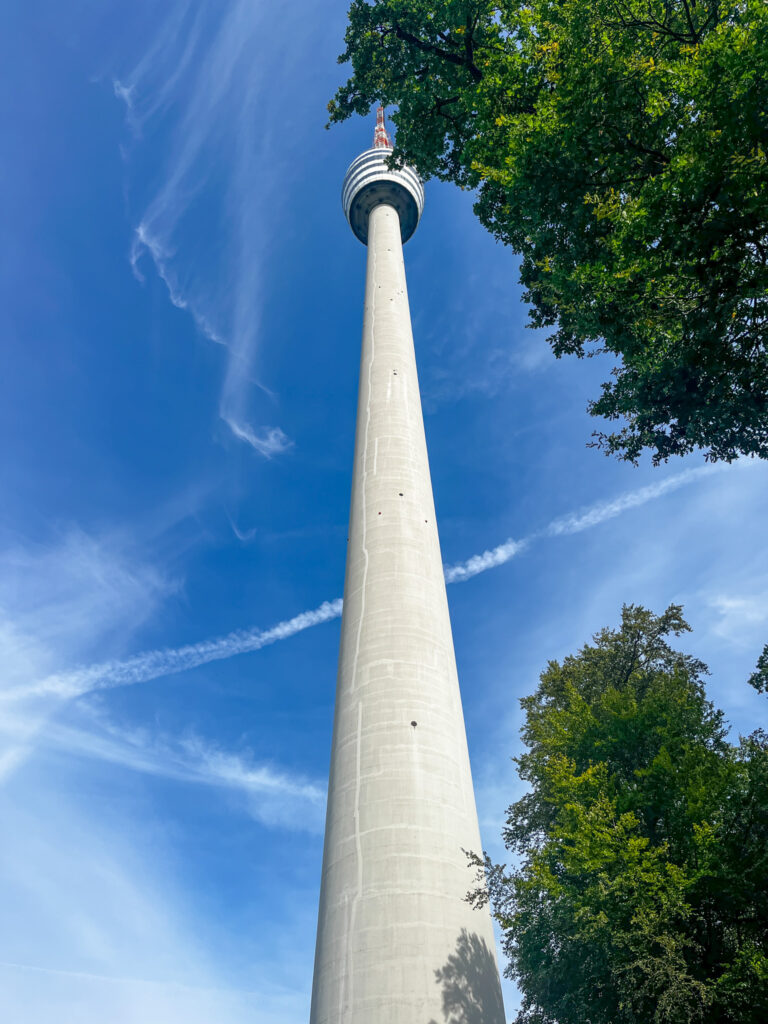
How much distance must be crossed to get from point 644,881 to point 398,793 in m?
7.47

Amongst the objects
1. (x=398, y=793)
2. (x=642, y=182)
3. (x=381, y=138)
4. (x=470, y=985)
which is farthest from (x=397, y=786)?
(x=381, y=138)

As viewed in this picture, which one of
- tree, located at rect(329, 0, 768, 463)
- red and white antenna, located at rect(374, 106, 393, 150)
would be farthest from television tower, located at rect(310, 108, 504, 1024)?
red and white antenna, located at rect(374, 106, 393, 150)

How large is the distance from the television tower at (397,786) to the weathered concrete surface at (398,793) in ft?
0.13

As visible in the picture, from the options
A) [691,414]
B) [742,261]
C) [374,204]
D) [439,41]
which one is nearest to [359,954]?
[691,414]

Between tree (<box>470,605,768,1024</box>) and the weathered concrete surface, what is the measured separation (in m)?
1.52

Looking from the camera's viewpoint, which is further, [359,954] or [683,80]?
[359,954]

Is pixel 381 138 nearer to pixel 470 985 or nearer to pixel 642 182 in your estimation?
pixel 642 182

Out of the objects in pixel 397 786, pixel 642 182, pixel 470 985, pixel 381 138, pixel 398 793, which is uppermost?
pixel 381 138

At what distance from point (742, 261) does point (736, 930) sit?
14398mm

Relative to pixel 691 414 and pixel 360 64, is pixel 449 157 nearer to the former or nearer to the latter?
pixel 360 64

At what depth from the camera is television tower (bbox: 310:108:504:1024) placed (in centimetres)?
1738

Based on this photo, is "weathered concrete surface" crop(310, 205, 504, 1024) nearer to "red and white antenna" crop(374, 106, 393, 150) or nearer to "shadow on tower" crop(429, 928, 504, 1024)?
"shadow on tower" crop(429, 928, 504, 1024)

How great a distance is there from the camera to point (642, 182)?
1440 centimetres

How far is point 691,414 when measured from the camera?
16.7 m
